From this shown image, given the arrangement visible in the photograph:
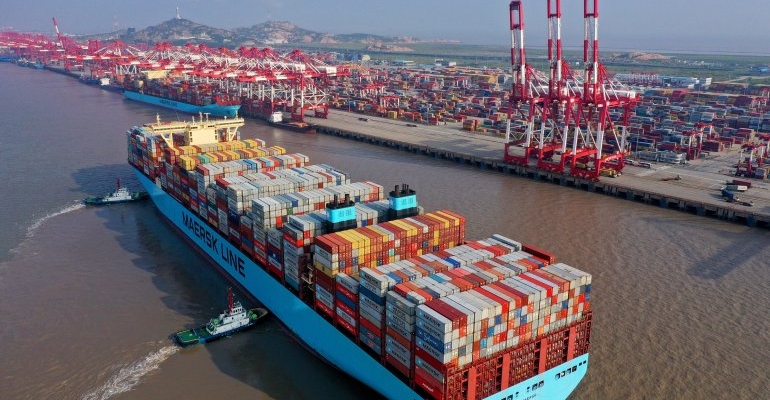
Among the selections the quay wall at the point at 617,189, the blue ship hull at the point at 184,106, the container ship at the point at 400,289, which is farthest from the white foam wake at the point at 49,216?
the quay wall at the point at 617,189

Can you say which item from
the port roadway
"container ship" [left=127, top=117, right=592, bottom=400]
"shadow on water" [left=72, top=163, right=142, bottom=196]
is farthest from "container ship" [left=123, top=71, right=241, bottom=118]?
"container ship" [left=127, top=117, right=592, bottom=400]

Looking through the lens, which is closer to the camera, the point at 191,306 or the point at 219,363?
the point at 219,363

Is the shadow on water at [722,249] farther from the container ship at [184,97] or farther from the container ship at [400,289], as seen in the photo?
the container ship at [184,97]

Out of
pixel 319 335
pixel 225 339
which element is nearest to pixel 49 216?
pixel 225 339

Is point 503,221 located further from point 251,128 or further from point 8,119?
point 8,119

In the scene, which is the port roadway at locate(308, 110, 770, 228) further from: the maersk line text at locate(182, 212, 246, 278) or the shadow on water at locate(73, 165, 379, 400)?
the shadow on water at locate(73, 165, 379, 400)

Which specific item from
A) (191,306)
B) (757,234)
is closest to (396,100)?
A: (757,234)
